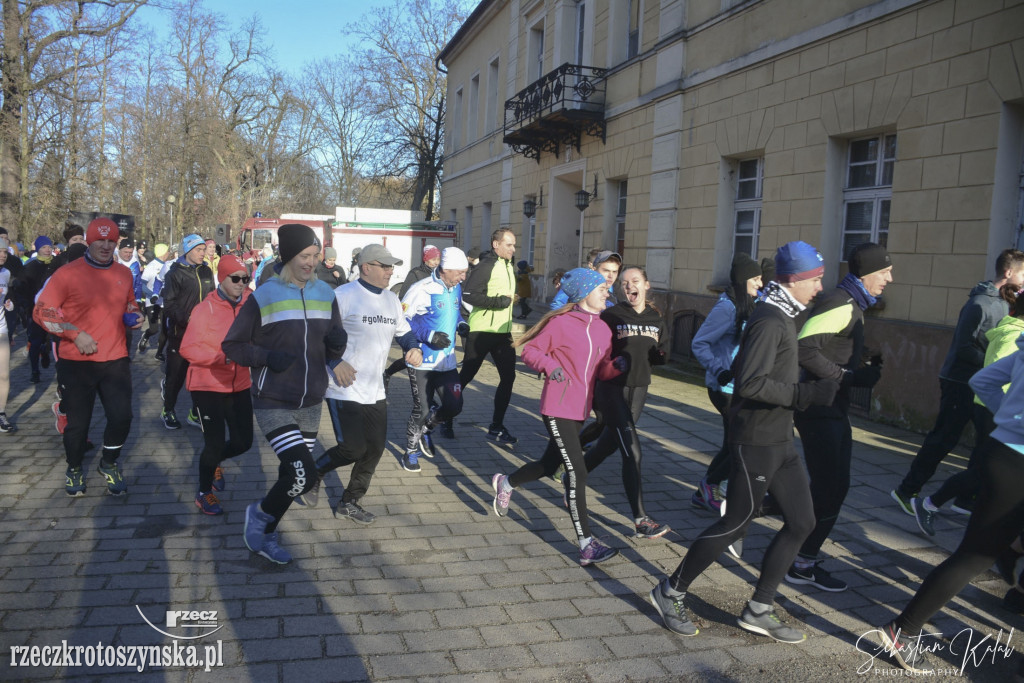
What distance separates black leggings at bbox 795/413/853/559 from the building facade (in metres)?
5.24

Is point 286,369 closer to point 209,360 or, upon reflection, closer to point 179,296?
point 209,360

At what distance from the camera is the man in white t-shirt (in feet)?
15.2

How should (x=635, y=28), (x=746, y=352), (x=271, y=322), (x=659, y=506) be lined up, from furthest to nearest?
(x=635, y=28), (x=659, y=506), (x=271, y=322), (x=746, y=352)

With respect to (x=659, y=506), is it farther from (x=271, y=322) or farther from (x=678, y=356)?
(x=678, y=356)

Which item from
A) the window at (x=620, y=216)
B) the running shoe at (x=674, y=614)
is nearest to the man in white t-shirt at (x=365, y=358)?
the running shoe at (x=674, y=614)

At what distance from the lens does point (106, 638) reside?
10.8ft

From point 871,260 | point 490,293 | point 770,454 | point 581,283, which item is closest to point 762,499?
point 770,454

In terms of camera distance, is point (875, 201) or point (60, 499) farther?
point (875, 201)

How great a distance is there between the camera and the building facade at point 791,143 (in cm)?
820

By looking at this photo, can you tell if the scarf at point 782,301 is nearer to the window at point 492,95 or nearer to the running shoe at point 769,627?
the running shoe at point 769,627

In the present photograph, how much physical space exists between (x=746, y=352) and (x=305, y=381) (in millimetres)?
2342

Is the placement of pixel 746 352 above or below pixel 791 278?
below

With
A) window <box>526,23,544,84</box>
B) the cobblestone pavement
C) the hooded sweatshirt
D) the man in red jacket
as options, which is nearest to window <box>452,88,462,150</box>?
window <box>526,23,544,84</box>

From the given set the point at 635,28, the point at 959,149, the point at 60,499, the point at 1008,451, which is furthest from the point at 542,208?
the point at 1008,451
